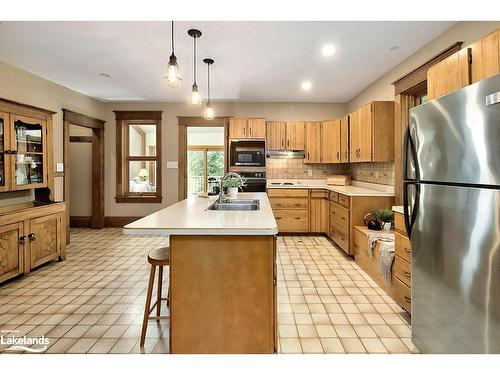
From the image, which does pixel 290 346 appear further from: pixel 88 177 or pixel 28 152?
pixel 88 177

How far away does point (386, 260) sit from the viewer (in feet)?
8.99

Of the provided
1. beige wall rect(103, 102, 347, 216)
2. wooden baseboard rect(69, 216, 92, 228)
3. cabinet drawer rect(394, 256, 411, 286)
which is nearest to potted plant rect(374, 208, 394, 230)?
cabinet drawer rect(394, 256, 411, 286)

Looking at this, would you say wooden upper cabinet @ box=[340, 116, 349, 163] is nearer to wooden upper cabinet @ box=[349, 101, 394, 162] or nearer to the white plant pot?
wooden upper cabinet @ box=[349, 101, 394, 162]

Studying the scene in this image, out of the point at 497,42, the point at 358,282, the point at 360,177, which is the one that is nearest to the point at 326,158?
the point at 360,177

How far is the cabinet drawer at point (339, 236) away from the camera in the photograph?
13.4 feet

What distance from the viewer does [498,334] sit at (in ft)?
4.03

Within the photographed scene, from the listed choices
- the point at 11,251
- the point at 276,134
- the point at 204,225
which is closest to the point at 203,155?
the point at 276,134

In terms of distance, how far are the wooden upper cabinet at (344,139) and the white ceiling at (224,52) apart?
58 cm

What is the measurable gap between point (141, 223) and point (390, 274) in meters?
2.28

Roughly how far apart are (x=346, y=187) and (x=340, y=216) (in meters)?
0.96

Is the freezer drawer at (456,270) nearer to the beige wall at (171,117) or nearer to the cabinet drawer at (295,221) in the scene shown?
the cabinet drawer at (295,221)

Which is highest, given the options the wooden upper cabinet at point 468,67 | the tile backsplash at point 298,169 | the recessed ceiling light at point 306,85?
the recessed ceiling light at point 306,85

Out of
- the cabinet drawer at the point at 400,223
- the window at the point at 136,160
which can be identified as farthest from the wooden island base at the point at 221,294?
the window at the point at 136,160
